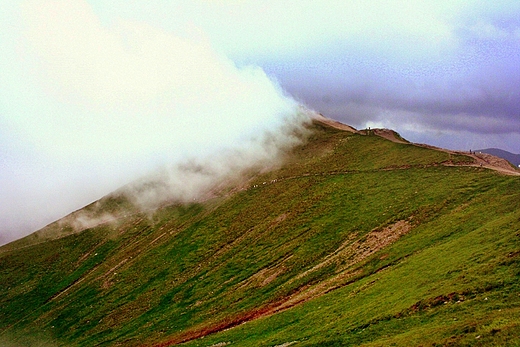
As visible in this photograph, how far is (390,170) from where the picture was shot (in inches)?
4008

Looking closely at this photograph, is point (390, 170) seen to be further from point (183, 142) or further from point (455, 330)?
point (183, 142)

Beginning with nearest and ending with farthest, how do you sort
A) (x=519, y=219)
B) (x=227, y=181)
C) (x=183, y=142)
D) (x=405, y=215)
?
(x=519, y=219)
(x=405, y=215)
(x=227, y=181)
(x=183, y=142)

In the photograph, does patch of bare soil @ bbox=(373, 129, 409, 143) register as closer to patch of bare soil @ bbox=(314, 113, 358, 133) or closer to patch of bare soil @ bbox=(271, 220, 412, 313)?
patch of bare soil @ bbox=(314, 113, 358, 133)

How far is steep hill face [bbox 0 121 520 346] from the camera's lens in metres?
41.9

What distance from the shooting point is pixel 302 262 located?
7788 centimetres

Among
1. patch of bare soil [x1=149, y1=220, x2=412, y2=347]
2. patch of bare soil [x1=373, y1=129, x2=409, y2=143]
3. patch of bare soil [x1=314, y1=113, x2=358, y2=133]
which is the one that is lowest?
patch of bare soil [x1=149, y1=220, x2=412, y2=347]

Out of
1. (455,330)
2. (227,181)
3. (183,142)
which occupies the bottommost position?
(455,330)

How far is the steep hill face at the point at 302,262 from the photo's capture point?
41938 mm

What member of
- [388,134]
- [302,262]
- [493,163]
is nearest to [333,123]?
[388,134]

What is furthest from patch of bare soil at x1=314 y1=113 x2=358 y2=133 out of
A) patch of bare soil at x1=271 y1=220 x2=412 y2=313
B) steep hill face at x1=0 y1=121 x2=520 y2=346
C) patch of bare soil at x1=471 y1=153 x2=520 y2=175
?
patch of bare soil at x1=271 y1=220 x2=412 y2=313

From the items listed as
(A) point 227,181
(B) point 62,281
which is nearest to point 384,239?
(A) point 227,181

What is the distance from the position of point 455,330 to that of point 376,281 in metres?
25.5

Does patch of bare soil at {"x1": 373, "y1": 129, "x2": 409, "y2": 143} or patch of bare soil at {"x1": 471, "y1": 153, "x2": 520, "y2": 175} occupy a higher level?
patch of bare soil at {"x1": 373, "y1": 129, "x2": 409, "y2": 143}

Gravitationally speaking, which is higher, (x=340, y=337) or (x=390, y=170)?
(x=390, y=170)
